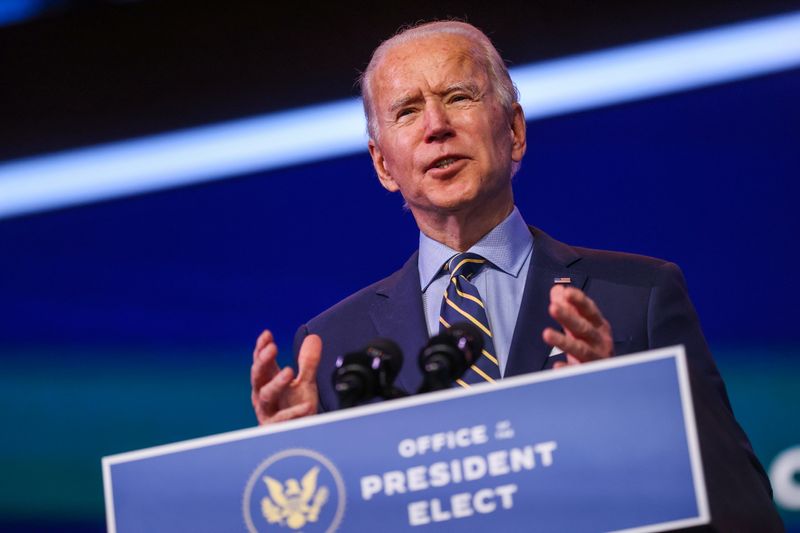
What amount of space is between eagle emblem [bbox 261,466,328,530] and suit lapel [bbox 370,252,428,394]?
0.70 m

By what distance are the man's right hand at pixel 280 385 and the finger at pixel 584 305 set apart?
16.8 inches

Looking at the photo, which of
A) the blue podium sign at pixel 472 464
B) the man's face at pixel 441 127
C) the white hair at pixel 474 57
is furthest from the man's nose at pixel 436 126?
the blue podium sign at pixel 472 464

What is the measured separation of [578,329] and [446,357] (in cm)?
19

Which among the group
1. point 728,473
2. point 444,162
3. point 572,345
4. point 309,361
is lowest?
point 728,473

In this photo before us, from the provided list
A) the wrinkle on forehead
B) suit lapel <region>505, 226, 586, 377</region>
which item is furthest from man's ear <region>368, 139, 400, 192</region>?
suit lapel <region>505, 226, 586, 377</region>

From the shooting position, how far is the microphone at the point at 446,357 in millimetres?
1583

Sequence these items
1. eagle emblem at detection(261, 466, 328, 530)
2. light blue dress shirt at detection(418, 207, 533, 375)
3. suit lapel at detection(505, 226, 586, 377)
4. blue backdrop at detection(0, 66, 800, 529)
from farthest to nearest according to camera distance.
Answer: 1. blue backdrop at detection(0, 66, 800, 529)
2. light blue dress shirt at detection(418, 207, 533, 375)
3. suit lapel at detection(505, 226, 586, 377)
4. eagle emblem at detection(261, 466, 328, 530)

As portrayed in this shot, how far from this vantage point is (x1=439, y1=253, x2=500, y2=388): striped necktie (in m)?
2.18

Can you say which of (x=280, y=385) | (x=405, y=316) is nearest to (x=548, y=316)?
(x=405, y=316)

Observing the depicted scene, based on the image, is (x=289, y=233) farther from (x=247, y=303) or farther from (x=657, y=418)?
(x=657, y=418)

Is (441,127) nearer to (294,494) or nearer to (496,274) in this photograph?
(496,274)

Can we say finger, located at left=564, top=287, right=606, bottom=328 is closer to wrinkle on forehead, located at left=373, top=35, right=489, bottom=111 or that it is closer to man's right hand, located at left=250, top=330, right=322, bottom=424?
man's right hand, located at left=250, top=330, right=322, bottom=424

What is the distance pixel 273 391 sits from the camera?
5.82ft

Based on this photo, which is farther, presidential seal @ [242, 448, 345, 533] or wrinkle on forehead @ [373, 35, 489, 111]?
wrinkle on forehead @ [373, 35, 489, 111]
